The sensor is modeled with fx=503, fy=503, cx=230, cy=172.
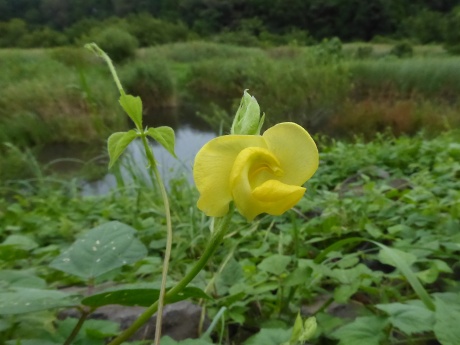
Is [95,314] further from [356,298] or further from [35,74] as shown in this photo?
[35,74]

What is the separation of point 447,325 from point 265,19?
17.1 metres

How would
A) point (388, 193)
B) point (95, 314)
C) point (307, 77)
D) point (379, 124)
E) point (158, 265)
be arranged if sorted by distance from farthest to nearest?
point (307, 77) → point (379, 124) → point (388, 193) → point (158, 265) → point (95, 314)

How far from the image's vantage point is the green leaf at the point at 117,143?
0.39 meters

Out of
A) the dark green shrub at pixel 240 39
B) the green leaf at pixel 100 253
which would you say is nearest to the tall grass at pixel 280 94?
the green leaf at pixel 100 253

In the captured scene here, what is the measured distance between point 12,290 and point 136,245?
13 centimetres

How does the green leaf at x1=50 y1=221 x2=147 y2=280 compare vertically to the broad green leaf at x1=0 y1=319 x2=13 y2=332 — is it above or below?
above

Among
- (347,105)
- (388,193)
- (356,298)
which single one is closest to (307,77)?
(347,105)

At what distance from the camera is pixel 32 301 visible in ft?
1.38

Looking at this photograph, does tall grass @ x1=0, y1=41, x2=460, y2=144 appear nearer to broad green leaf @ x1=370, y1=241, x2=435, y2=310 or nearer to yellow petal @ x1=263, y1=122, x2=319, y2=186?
broad green leaf @ x1=370, y1=241, x2=435, y2=310

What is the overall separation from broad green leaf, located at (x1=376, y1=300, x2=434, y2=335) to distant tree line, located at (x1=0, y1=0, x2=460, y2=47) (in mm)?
14298

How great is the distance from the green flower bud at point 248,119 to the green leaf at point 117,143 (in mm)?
98

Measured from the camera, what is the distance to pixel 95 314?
72 centimetres

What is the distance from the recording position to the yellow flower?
0.97ft

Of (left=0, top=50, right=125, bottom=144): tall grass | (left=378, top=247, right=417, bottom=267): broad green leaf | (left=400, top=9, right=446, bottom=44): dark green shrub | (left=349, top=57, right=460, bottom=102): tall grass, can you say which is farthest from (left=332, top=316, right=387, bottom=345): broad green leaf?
(left=400, top=9, right=446, bottom=44): dark green shrub
